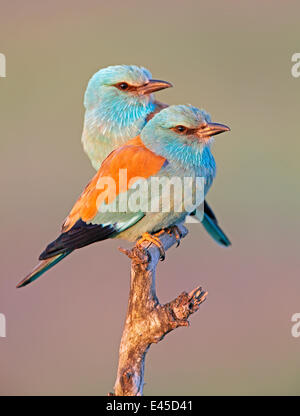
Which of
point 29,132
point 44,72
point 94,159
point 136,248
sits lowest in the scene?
point 136,248

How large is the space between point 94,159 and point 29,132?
5.07 metres

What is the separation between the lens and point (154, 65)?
1110 cm

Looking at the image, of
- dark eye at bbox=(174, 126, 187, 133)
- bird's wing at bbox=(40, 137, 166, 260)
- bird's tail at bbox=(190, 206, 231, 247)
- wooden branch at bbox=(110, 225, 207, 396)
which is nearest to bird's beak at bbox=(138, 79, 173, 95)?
bird's tail at bbox=(190, 206, 231, 247)

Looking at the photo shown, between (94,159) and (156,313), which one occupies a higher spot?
(94,159)

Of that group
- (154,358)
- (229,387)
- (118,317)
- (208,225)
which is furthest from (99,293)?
(208,225)

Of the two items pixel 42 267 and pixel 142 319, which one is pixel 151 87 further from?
pixel 142 319

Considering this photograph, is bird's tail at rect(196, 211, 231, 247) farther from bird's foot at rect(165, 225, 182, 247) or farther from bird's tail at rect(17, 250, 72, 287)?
bird's tail at rect(17, 250, 72, 287)

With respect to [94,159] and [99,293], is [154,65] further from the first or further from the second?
[94,159]

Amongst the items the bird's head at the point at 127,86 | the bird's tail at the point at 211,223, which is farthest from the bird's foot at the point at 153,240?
the bird's head at the point at 127,86

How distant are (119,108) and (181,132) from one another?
2.93 ft

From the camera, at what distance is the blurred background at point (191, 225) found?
657cm

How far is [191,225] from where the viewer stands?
308 inches

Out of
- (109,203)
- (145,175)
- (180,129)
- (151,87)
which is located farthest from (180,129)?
(151,87)

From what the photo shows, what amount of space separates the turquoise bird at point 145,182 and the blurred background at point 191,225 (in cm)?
210
